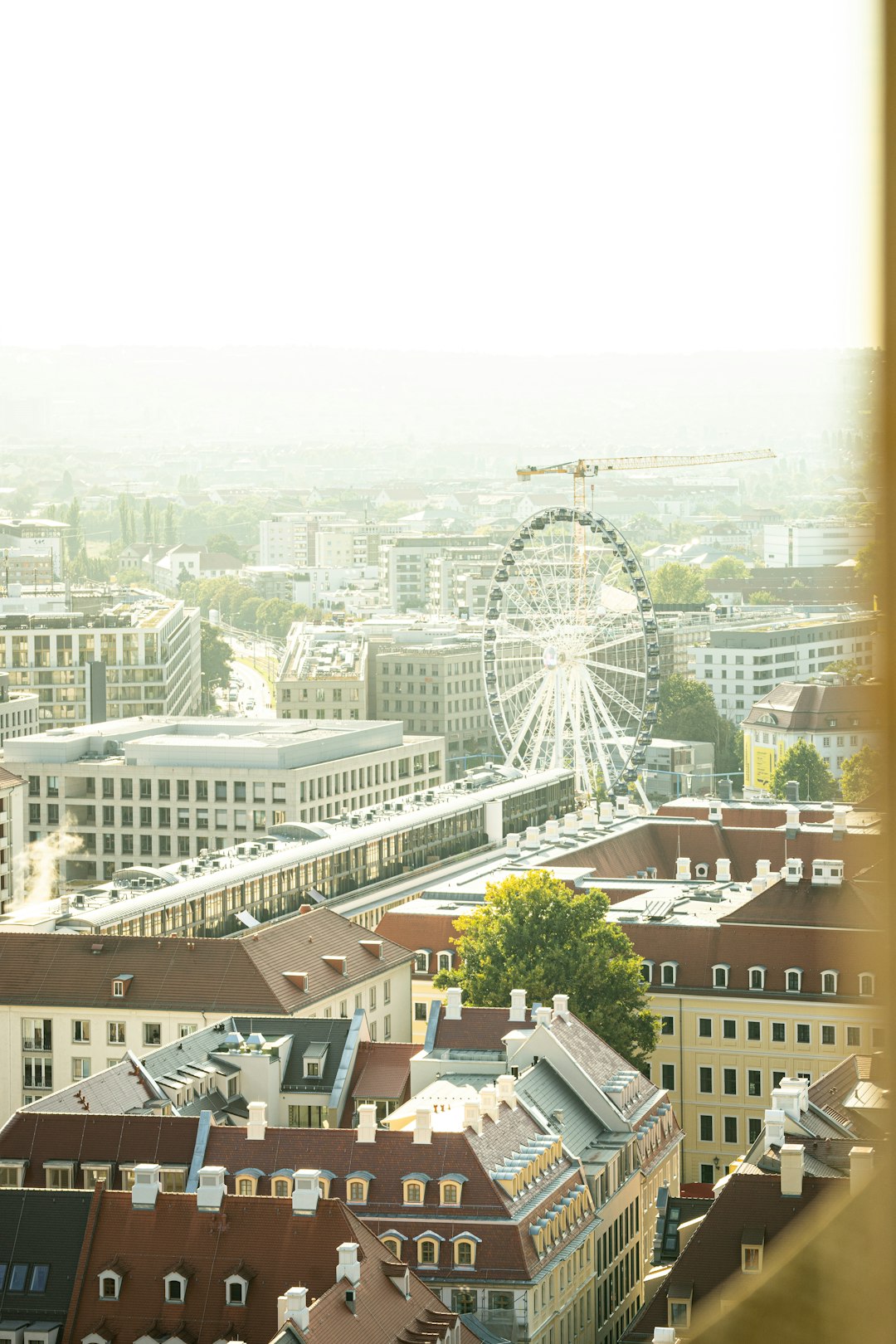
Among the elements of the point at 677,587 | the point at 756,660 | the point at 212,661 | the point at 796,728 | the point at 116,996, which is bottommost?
the point at 116,996

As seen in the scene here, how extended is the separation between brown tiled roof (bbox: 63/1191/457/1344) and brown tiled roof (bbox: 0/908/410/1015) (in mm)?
6471

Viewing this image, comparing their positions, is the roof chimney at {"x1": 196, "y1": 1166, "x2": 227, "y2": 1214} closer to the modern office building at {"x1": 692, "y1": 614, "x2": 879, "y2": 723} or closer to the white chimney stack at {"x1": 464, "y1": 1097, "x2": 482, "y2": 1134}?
the white chimney stack at {"x1": 464, "y1": 1097, "x2": 482, "y2": 1134}

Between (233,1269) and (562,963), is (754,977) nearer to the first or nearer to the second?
(562,963)

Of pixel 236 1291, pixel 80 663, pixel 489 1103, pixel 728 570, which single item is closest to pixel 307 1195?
pixel 236 1291

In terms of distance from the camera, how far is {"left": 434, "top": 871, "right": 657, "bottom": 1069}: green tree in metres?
21.9

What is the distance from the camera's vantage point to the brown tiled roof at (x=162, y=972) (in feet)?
67.7

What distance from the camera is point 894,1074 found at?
2260 millimetres

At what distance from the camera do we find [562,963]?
2223 centimetres

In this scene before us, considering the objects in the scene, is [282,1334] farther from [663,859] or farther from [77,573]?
[77,573]

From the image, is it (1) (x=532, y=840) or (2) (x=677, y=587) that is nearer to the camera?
(1) (x=532, y=840)

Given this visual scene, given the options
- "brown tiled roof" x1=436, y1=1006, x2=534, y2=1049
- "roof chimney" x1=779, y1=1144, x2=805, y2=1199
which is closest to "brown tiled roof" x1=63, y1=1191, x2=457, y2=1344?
"roof chimney" x1=779, y1=1144, x2=805, y2=1199

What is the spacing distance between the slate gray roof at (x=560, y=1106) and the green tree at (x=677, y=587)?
6319 centimetres

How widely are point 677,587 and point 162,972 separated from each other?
208 ft

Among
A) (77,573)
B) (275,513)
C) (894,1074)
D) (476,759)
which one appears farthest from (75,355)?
(894,1074)
